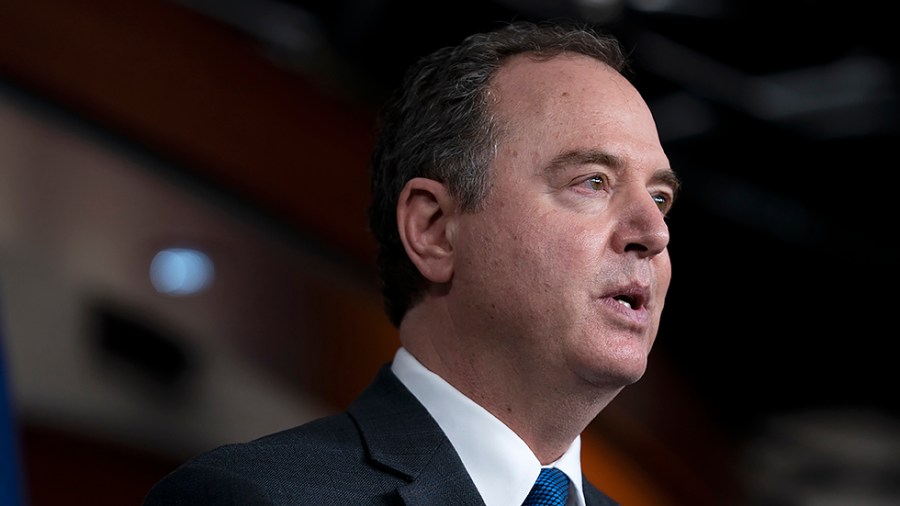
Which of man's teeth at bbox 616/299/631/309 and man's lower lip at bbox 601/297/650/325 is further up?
man's teeth at bbox 616/299/631/309

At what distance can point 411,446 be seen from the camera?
143 centimetres

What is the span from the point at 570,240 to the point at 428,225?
23 cm

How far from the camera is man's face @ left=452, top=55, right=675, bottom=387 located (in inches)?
55.8

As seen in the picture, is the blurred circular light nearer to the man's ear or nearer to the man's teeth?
the man's ear

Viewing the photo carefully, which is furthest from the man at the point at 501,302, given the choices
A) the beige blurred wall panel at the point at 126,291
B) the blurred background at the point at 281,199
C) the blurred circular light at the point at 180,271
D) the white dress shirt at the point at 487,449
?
the blurred circular light at the point at 180,271

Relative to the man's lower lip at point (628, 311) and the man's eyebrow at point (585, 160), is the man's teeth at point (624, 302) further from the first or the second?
the man's eyebrow at point (585, 160)

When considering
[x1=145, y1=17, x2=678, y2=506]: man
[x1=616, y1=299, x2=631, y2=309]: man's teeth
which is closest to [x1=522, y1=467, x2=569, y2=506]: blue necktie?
[x1=145, y1=17, x2=678, y2=506]: man

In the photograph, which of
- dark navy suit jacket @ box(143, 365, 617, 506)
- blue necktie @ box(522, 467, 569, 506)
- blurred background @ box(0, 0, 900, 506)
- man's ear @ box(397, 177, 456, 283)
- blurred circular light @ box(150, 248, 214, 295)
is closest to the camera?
dark navy suit jacket @ box(143, 365, 617, 506)

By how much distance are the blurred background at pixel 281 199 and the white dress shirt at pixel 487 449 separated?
2383mm

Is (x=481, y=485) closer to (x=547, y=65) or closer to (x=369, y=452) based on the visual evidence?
(x=369, y=452)

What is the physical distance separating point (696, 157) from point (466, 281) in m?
3.95

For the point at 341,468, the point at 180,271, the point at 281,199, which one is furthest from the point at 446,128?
the point at 180,271

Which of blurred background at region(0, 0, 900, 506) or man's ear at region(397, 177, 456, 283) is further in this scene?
blurred background at region(0, 0, 900, 506)

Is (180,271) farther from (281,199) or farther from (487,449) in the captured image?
(487,449)
